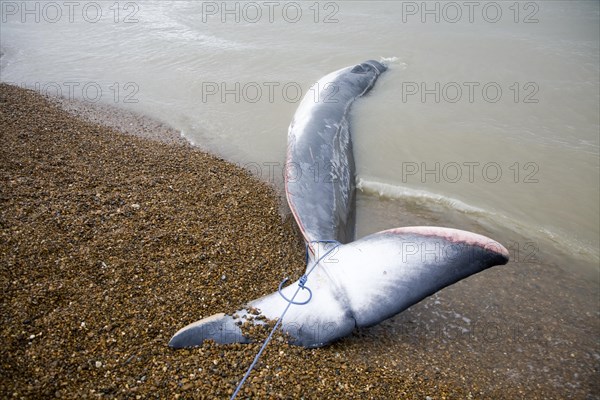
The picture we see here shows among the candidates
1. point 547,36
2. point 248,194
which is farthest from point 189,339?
point 547,36

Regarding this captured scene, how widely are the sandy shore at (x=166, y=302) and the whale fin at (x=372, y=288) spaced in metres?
0.13

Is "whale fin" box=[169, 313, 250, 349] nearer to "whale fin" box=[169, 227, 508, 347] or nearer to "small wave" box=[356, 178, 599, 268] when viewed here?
"whale fin" box=[169, 227, 508, 347]

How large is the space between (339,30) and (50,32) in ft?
22.6

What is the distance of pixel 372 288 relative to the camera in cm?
279

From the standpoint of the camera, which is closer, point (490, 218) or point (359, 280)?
point (359, 280)

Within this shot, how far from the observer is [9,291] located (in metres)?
2.84

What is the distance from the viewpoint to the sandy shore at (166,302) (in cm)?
247

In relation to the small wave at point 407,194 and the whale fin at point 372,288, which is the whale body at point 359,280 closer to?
the whale fin at point 372,288

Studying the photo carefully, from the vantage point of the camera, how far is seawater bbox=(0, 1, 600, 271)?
488cm

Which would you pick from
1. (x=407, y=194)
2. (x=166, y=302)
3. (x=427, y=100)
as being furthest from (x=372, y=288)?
(x=427, y=100)

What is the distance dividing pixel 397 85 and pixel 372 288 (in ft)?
18.1

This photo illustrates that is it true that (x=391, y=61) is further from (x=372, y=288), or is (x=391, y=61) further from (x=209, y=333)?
(x=209, y=333)

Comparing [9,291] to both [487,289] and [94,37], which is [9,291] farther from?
[94,37]

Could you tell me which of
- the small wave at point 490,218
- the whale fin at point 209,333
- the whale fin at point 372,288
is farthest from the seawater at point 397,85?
the whale fin at point 209,333
